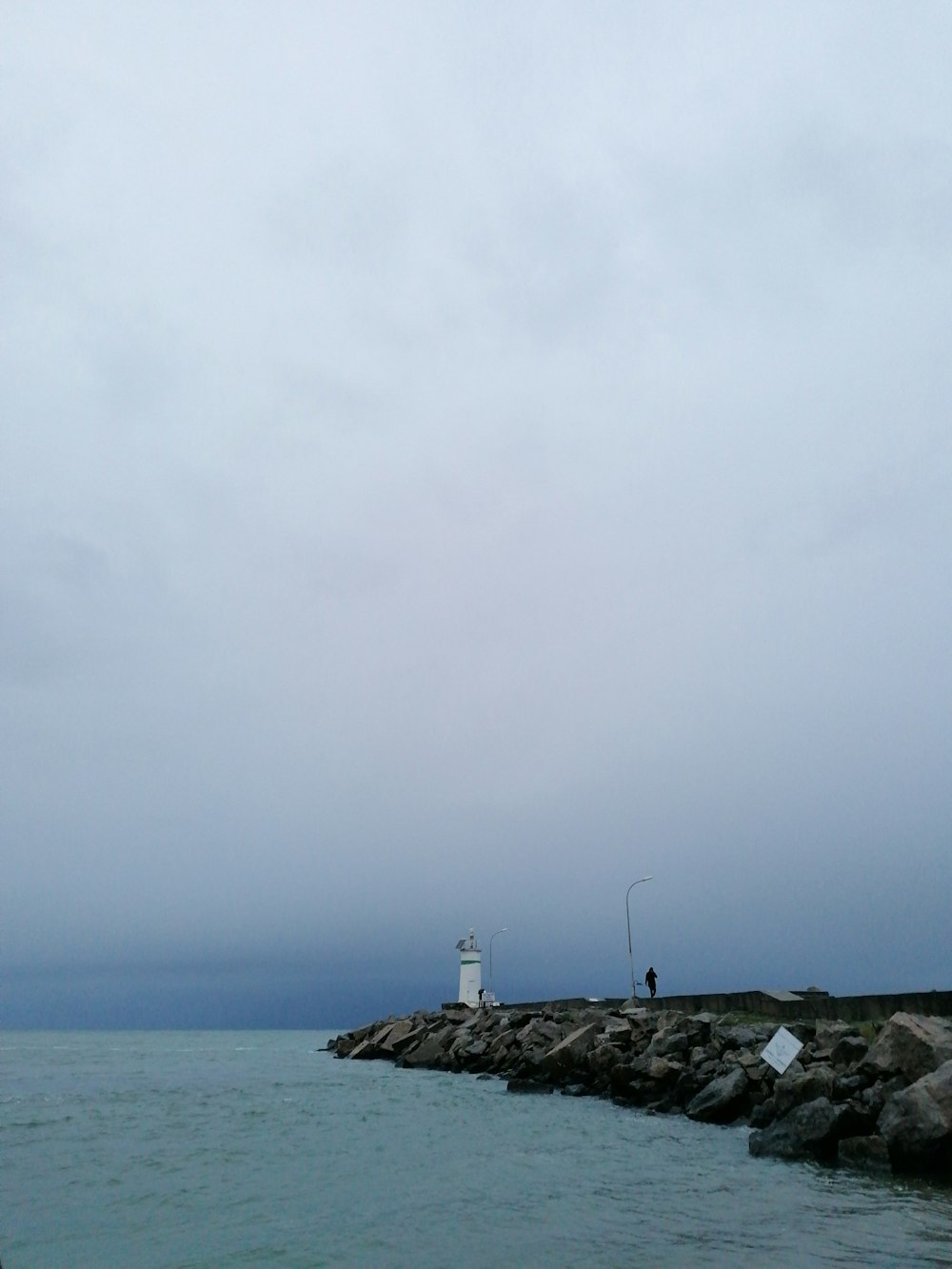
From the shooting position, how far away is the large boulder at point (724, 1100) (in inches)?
842

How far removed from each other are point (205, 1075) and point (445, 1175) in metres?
31.7

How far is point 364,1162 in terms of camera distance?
18.7 metres

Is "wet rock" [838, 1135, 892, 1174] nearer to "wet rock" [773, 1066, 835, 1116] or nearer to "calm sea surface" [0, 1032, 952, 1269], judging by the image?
"calm sea surface" [0, 1032, 952, 1269]

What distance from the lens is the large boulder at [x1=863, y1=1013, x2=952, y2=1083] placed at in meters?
16.9

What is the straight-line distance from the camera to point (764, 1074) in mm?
21547

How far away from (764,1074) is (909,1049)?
507cm

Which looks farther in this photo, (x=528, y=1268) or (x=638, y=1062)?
(x=638, y=1062)

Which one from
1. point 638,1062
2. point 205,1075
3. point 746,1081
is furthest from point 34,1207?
point 205,1075

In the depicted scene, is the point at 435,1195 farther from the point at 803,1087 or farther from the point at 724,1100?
the point at 724,1100

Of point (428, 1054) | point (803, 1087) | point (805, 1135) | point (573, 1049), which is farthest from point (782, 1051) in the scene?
point (428, 1054)

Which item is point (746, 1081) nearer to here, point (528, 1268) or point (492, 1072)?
point (528, 1268)

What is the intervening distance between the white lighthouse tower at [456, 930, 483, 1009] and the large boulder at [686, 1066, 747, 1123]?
132ft

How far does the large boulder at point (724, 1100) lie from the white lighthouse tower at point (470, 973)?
40.3m

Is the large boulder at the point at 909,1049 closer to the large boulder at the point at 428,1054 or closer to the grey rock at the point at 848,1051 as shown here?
the grey rock at the point at 848,1051
